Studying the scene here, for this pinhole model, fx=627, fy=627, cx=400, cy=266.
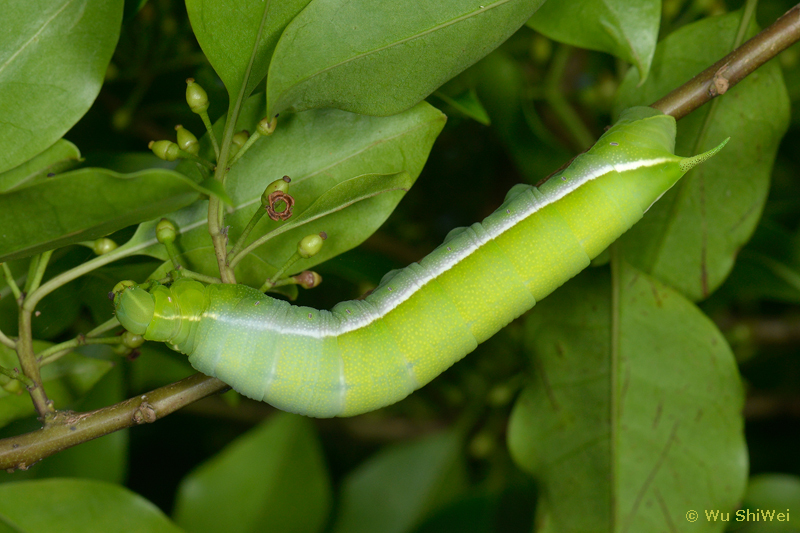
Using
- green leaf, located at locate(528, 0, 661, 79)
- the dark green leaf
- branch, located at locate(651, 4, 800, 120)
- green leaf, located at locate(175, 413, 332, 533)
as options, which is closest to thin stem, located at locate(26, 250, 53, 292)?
the dark green leaf

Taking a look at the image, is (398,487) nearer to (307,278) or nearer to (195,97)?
(307,278)

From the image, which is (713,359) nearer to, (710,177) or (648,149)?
(710,177)

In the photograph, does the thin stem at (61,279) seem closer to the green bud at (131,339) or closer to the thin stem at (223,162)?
the green bud at (131,339)

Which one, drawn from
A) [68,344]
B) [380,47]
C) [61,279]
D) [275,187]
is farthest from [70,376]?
[380,47]

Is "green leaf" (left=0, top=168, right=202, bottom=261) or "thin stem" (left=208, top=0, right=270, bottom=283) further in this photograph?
"thin stem" (left=208, top=0, right=270, bottom=283)

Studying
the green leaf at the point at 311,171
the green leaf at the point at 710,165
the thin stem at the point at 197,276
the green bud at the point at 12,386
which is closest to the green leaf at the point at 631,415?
the green leaf at the point at 710,165

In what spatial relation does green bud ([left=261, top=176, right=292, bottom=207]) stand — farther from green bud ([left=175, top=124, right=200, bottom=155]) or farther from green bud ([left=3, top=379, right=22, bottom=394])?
green bud ([left=3, top=379, right=22, bottom=394])
